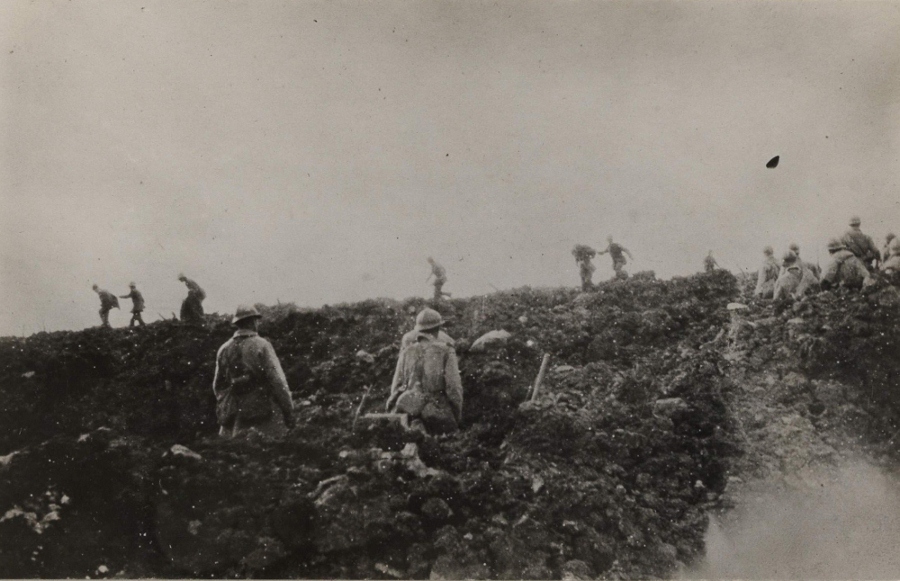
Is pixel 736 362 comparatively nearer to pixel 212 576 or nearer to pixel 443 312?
pixel 443 312

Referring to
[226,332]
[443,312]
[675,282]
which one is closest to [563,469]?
[443,312]

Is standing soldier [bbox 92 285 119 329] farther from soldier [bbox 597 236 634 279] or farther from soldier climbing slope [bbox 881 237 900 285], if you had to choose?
soldier climbing slope [bbox 881 237 900 285]

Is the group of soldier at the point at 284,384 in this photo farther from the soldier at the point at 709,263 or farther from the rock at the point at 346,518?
the soldier at the point at 709,263

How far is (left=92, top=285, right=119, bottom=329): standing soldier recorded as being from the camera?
9.18m

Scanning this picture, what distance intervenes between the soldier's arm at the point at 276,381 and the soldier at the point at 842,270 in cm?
764

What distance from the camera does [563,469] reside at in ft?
22.1

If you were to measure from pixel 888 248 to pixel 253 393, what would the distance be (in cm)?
877

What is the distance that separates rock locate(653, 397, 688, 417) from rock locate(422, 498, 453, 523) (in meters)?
2.82

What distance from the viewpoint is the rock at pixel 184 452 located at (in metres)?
6.73

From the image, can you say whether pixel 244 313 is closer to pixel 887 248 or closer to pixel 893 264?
pixel 893 264

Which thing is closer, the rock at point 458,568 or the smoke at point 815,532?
the rock at point 458,568

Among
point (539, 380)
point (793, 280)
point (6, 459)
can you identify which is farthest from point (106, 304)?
point (793, 280)

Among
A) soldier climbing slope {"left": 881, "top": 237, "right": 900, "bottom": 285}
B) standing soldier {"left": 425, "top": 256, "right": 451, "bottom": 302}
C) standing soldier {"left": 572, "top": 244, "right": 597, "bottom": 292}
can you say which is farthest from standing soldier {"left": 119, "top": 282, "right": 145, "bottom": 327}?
soldier climbing slope {"left": 881, "top": 237, "right": 900, "bottom": 285}

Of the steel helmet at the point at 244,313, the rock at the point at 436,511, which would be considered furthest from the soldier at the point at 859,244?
the steel helmet at the point at 244,313
